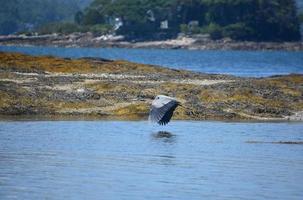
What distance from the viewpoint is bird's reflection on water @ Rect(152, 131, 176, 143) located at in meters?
23.7

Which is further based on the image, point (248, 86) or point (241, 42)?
point (241, 42)

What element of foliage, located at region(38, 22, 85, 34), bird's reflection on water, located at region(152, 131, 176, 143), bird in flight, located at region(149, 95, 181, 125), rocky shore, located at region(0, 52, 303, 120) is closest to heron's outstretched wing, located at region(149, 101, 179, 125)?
bird in flight, located at region(149, 95, 181, 125)

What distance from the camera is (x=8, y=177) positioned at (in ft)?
57.4

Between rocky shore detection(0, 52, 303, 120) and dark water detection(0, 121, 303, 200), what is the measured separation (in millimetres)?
1563

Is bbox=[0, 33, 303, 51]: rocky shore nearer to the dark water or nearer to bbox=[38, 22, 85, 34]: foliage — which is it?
bbox=[38, 22, 85, 34]: foliage

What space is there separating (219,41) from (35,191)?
132813mm

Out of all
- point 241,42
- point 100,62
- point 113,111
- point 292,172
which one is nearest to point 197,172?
point 292,172

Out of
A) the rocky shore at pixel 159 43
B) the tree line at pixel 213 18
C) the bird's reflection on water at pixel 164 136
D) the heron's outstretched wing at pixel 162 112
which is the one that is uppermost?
the tree line at pixel 213 18

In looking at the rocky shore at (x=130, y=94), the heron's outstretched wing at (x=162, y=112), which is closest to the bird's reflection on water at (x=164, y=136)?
the heron's outstretched wing at (x=162, y=112)

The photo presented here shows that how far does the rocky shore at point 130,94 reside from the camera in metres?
28.3

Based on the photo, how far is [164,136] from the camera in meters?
24.4

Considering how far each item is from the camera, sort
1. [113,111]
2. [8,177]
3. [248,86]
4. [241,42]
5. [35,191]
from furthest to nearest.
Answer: [241,42], [248,86], [113,111], [8,177], [35,191]

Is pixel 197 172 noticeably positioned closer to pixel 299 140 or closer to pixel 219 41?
pixel 299 140

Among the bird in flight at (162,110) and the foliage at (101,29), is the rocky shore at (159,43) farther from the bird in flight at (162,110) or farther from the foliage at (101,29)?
the bird in flight at (162,110)
